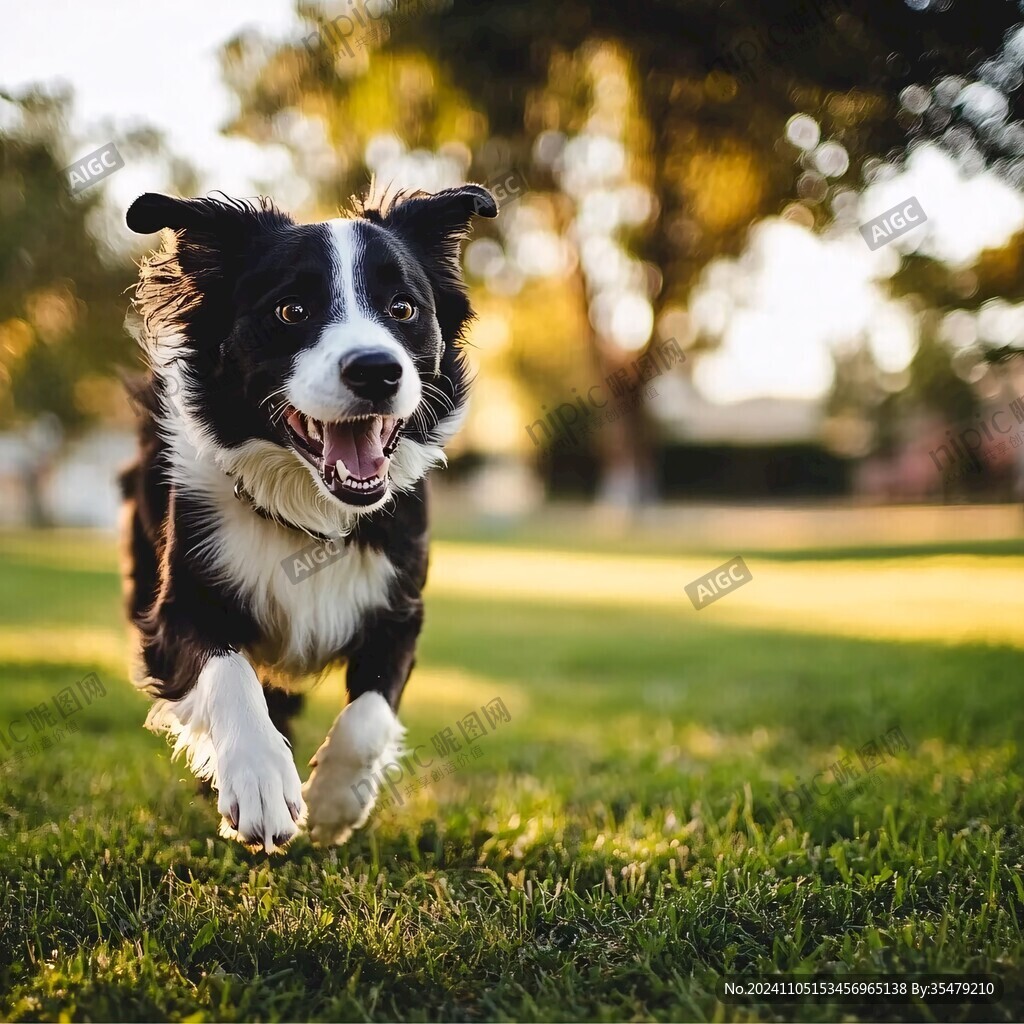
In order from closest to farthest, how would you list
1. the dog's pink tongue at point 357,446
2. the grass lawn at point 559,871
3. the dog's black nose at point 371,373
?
the grass lawn at point 559,871, the dog's black nose at point 371,373, the dog's pink tongue at point 357,446

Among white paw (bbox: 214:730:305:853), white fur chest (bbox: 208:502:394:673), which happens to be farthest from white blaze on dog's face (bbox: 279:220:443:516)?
white paw (bbox: 214:730:305:853)

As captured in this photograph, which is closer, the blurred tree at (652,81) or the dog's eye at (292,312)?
the dog's eye at (292,312)

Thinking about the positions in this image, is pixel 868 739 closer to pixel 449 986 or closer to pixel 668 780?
pixel 668 780

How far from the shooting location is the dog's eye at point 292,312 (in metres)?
3.39

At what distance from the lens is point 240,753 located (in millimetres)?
2996

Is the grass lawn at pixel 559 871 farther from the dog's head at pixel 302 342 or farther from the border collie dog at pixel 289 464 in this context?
the dog's head at pixel 302 342

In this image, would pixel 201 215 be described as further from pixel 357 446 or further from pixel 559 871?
pixel 559 871

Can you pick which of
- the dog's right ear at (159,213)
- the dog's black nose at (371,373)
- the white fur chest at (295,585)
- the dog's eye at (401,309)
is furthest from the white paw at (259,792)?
the dog's right ear at (159,213)

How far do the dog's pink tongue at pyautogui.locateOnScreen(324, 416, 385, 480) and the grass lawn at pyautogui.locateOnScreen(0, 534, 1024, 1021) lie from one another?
51.8 inches

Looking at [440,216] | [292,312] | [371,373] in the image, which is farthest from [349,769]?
[440,216]

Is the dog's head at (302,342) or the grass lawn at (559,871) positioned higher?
the dog's head at (302,342)

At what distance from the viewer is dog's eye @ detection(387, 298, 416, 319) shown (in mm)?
3555

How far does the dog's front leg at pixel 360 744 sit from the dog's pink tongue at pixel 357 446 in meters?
0.65

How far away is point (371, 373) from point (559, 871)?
1.73 metres
